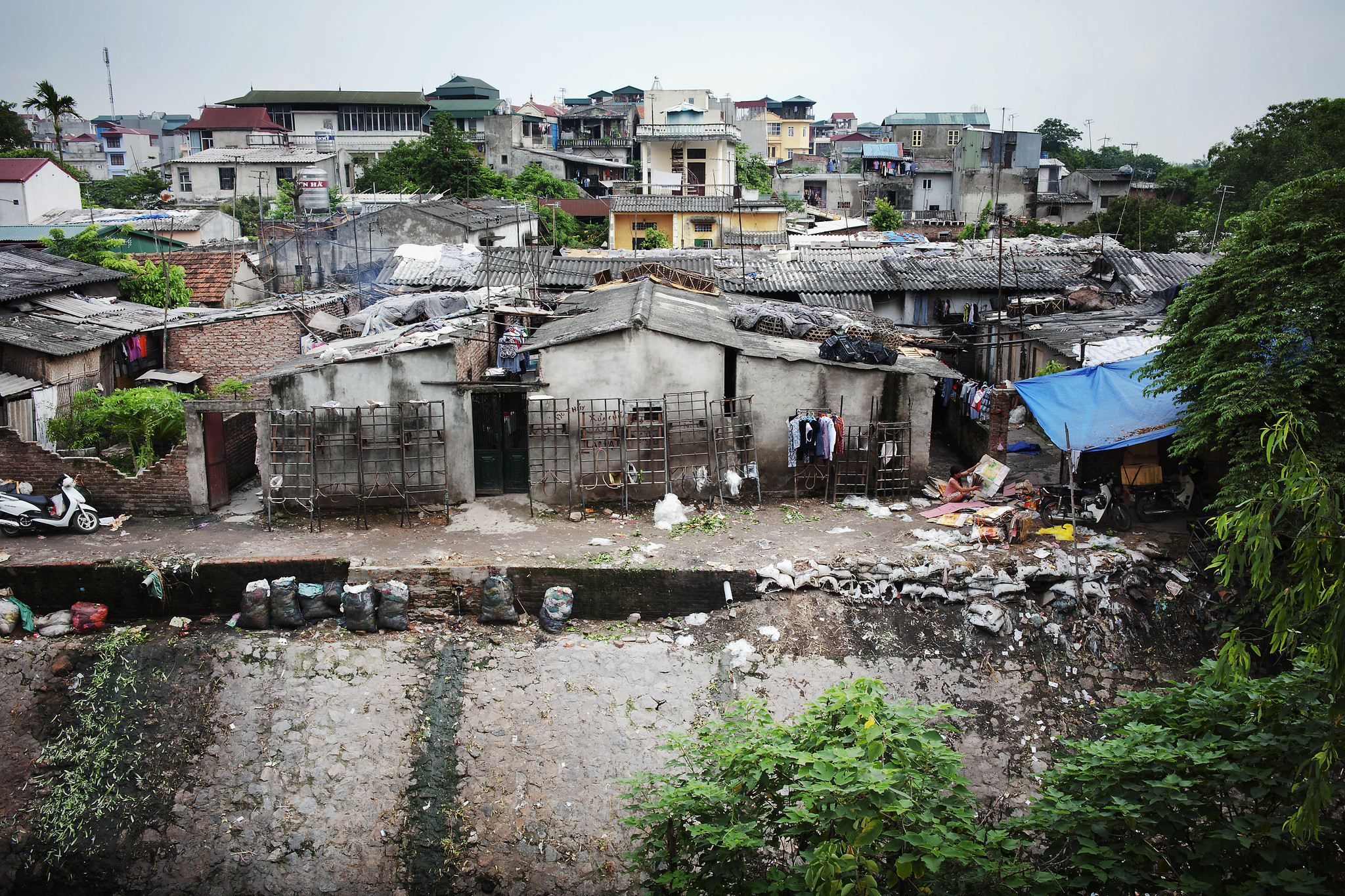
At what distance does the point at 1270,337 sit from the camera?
30.9 feet

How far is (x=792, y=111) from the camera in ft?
240

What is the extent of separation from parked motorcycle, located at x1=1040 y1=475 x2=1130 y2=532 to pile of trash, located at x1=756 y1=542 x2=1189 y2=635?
1.92ft

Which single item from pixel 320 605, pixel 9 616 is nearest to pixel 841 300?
pixel 320 605

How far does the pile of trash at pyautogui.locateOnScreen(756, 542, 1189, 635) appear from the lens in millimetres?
10398

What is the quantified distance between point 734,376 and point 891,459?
2.75 meters

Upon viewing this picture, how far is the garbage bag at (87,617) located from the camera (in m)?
10.9

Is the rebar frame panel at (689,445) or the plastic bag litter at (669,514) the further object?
the rebar frame panel at (689,445)

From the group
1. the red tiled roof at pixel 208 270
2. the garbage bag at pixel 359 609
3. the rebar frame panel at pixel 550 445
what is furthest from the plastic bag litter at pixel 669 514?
the red tiled roof at pixel 208 270

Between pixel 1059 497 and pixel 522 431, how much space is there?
8025mm

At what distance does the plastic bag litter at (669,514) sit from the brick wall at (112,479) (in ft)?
22.8

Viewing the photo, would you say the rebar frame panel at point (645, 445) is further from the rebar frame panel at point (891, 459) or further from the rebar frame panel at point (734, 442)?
the rebar frame panel at point (891, 459)

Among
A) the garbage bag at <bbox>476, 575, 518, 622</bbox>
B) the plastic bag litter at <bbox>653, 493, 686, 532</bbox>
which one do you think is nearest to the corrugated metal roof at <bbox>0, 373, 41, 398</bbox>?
the garbage bag at <bbox>476, 575, 518, 622</bbox>

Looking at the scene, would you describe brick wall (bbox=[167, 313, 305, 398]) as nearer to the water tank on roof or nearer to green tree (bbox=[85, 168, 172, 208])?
the water tank on roof

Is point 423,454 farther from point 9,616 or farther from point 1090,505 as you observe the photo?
point 1090,505
